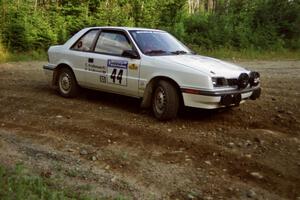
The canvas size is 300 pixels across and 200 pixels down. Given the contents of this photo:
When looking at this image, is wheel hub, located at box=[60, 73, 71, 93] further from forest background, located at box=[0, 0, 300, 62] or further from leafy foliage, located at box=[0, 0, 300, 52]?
leafy foliage, located at box=[0, 0, 300, 52]

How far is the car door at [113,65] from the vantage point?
26.8 feet

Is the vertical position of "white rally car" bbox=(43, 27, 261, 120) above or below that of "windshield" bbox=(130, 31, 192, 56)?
below

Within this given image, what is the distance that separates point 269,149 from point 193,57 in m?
2.44

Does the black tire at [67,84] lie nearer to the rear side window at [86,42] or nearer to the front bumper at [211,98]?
the rear side window at [86,42]

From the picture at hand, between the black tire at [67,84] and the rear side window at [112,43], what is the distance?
85 centimetres

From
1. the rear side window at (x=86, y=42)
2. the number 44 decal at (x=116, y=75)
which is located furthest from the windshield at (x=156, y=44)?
the rear side window at (x=86, y=42)

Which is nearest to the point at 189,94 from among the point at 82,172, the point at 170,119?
the point at 170,119

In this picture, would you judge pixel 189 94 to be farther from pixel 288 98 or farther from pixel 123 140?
pixel 288 98

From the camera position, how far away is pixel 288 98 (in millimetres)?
9508

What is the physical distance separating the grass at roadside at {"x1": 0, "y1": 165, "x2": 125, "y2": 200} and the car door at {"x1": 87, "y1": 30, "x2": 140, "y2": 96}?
10.8 feet

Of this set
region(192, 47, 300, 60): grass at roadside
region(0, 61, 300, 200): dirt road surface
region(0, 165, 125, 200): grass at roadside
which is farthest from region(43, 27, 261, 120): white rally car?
region(192, 47, 300, 60): grass at roadside

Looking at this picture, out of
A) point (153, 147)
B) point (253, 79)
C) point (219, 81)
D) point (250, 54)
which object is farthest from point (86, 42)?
point (250, 54)

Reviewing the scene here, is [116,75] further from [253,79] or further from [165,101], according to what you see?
[253,79]

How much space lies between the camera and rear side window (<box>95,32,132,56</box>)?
A: 849 cm
